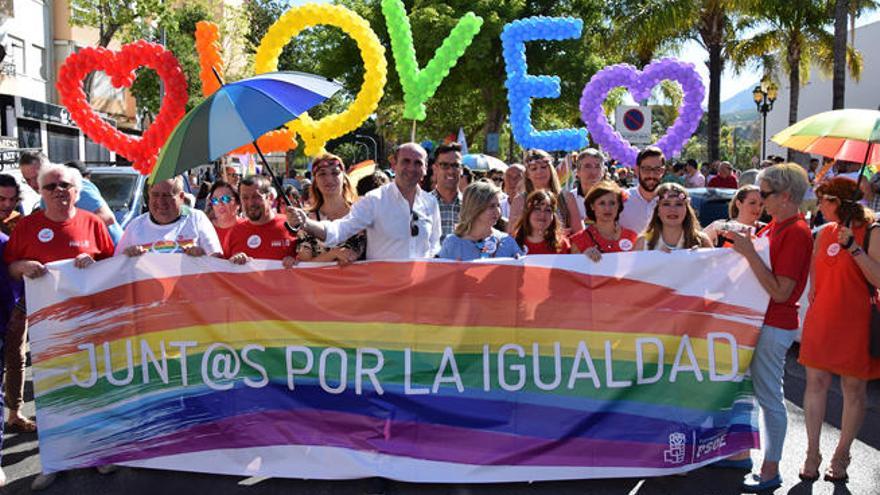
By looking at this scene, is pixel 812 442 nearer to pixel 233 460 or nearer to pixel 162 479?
Answer: pixel 233 460

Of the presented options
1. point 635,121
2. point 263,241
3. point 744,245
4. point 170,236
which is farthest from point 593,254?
point 635,121

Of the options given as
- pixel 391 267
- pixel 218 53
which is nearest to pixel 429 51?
pixel 218 53

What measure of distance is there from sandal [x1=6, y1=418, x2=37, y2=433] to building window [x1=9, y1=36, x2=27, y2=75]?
31.0m

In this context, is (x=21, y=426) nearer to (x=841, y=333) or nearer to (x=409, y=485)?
(x=409, y=485)

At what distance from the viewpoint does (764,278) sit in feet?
15.0

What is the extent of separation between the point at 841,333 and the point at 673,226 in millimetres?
1157

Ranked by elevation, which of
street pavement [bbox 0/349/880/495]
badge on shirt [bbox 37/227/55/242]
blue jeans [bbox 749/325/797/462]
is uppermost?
badge on shirt [bbox 37/227/55/242]

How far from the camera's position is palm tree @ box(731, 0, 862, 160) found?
24.0 m

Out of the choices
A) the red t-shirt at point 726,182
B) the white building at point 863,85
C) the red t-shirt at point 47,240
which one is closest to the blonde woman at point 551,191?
the red t-shirt at point 47,240

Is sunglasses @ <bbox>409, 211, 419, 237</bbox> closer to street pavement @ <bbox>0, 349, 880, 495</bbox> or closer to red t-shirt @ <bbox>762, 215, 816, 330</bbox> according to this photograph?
street pavement @ <bbox>0, 349, 880, 495</bbox>

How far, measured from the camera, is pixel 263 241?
552 cm

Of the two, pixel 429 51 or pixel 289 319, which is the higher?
pixel 429 51

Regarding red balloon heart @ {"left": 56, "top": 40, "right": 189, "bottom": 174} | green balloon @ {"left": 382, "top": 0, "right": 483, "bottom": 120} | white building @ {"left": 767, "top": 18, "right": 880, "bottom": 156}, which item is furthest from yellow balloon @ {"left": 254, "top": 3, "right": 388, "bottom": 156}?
white building @ {"left": 767, "top": 18, "right": 880, "bottom": 156}

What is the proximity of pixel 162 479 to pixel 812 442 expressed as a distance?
3.93m
